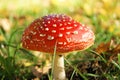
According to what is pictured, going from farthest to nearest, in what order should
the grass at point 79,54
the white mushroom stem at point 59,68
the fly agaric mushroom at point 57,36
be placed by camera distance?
the grass at point 79,54, the white mushroom stem at point 59,68, the fly agaric mushroom at point 57,36

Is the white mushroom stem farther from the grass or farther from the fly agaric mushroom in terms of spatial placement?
the fly agaric mushroom

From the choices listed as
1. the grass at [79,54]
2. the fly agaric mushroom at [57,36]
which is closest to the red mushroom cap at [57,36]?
the fly agaric mushroom at [57,36]

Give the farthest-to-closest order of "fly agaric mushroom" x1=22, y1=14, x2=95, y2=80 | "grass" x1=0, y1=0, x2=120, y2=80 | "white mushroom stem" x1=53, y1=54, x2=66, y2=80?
"grass" x1=0, y1=0, x2=120, y2=80 < "white mushroom stem" x1=53, y1=54, x2=66, y2=80 < "fly agaric mushroom" x1=22, y1=14, x2=95, y2=80

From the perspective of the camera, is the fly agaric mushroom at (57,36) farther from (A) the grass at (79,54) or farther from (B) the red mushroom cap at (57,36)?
(A) the grass at (79,54)

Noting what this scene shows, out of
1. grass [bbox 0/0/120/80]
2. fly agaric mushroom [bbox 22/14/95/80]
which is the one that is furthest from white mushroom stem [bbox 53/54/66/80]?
fly agaric mushroom [bbox 22/14/95/80]

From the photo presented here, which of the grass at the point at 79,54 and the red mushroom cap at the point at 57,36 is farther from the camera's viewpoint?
the grass at the point at 79,54

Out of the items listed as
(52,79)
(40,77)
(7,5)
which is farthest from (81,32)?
(7,5)
